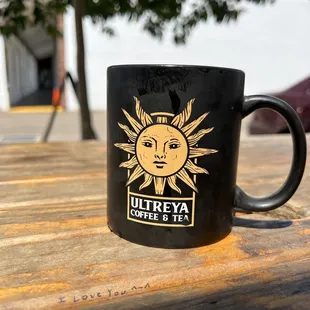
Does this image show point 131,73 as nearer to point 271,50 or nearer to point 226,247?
point 226,247

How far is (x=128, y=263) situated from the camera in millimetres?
450

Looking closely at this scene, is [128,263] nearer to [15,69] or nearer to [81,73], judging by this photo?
[81,73]

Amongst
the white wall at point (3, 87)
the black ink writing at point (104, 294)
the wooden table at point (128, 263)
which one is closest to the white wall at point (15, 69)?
the white wall at point (3, 87)

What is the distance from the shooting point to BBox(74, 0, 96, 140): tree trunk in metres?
1.97

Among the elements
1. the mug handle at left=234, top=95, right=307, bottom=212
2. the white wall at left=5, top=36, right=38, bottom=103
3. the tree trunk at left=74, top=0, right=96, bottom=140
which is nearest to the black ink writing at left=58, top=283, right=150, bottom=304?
the mug handle at left=234, top=95, right=307, bottom=212

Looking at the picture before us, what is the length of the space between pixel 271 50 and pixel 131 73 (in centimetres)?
878

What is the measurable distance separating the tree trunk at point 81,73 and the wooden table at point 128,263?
4.52 feet

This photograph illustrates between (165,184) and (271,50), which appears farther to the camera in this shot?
(271,50)

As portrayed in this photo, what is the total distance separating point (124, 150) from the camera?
1.59 feet

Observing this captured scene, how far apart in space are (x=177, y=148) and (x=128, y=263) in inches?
6.1

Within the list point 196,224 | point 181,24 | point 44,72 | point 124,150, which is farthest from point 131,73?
point 44,72

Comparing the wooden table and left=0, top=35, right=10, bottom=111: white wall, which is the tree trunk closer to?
the wooden table

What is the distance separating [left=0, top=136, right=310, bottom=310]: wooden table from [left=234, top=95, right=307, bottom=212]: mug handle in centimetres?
5

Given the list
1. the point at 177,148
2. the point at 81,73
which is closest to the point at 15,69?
the point at 81,73
